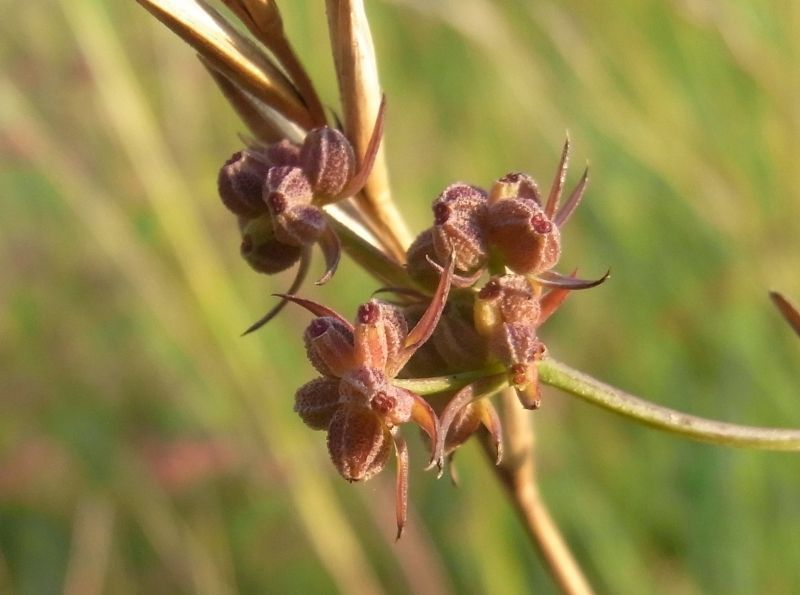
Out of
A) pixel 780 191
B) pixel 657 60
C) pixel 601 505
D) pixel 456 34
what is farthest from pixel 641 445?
pixel 456 34

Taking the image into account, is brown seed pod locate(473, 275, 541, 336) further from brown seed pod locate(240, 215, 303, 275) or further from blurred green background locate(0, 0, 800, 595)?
blurred green background locate(0, 0, 800, 595)

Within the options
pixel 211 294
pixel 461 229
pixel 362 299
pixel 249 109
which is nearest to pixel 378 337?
pixel 461 229

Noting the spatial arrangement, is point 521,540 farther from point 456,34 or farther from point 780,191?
point 456,34

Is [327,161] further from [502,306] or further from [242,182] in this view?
[502,306]

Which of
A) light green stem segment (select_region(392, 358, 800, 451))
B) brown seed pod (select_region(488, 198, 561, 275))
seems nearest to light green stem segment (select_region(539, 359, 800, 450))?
light green stem segment (select_region(392, 358, 800, 451))

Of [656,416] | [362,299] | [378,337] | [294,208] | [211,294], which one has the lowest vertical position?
[362,299]

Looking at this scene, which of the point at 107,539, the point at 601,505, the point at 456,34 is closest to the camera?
the point at 601,505
